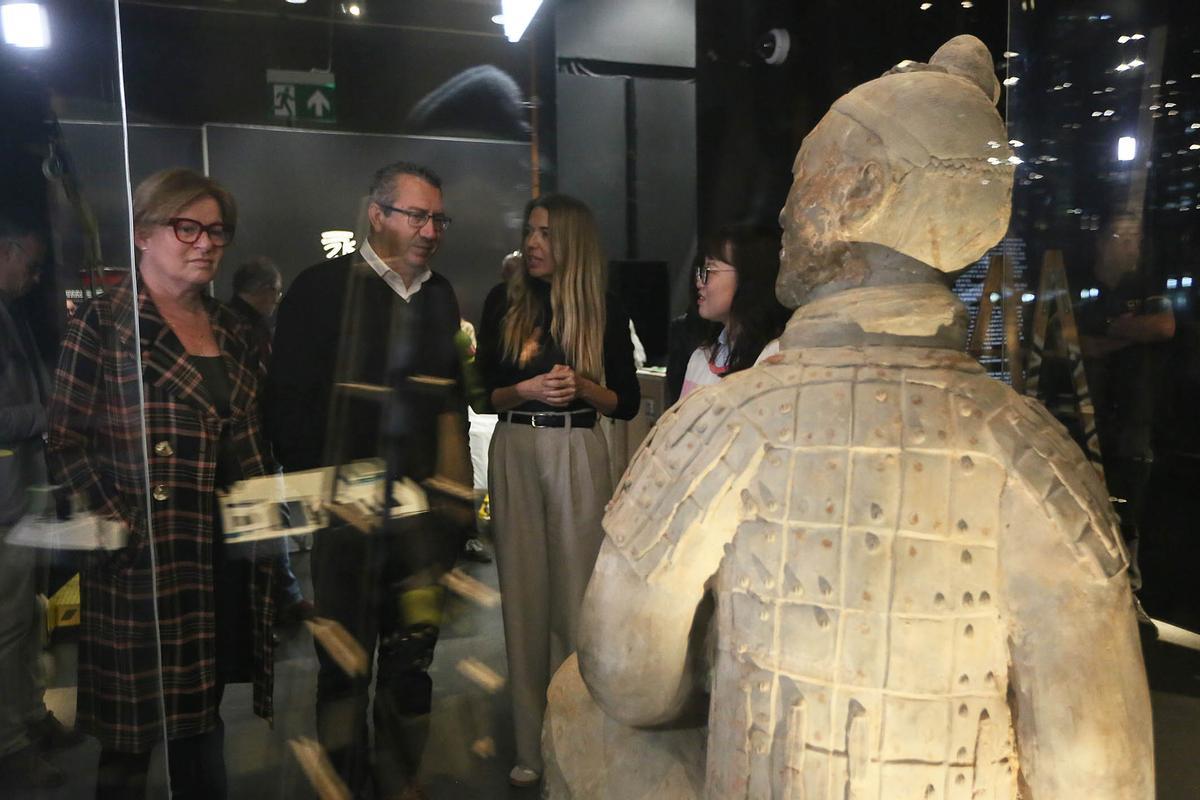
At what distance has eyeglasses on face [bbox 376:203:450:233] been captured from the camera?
2266 mm

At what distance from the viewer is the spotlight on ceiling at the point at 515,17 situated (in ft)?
7.68

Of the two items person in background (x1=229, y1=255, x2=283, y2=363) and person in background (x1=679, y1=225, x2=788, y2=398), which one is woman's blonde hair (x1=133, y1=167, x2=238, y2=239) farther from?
person in background (x1=679, y1=225, x2=788, y2=398)

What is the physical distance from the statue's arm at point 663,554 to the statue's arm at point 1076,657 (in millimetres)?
342

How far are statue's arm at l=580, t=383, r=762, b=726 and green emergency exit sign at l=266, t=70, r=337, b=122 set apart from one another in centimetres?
145

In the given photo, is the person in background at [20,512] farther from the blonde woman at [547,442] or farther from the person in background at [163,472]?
the blonde woman at [547,442]

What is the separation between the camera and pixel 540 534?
2.74m

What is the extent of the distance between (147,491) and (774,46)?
2.27m

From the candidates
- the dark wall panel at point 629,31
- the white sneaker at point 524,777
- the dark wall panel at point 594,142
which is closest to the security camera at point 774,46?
the dark wall panel at point 629,31

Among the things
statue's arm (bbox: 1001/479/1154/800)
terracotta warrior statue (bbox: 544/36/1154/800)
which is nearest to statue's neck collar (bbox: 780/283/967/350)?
terracotta warrior statue (bbox: 544/36/1154/800)

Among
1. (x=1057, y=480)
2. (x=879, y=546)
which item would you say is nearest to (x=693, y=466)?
(x=879, y=546)

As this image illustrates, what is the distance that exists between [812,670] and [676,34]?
2166 mm

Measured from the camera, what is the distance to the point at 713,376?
8.07 ft

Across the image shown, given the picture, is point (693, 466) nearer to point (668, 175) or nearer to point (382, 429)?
point (382, 429)

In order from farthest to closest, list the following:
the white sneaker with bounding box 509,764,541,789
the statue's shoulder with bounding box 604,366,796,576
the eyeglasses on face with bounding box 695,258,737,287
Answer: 1. the white sneaker with bounding box 509,764,541,789
2. the eyeglasses on face with bounding box 695,258,737,287
3. the statue's shoulder with bounding box 604,366,796,576
